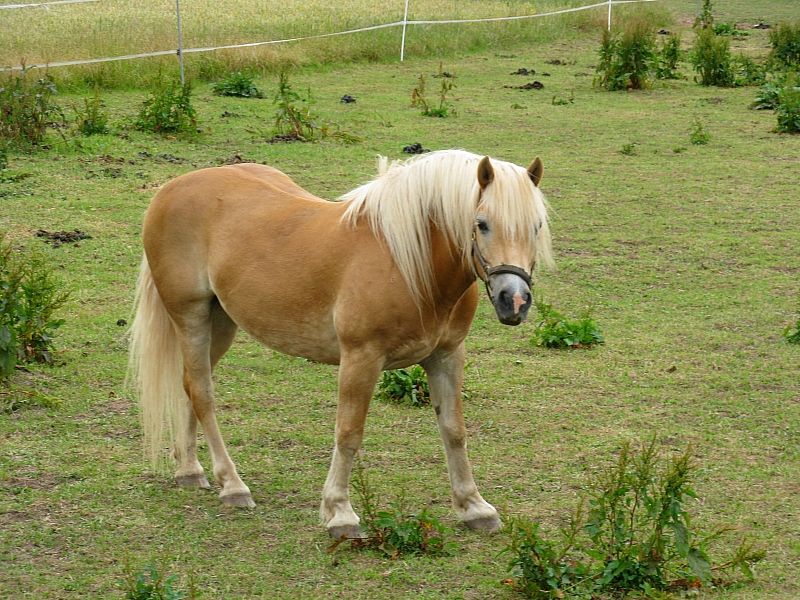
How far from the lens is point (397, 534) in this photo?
366cm

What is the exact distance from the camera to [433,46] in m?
16.7

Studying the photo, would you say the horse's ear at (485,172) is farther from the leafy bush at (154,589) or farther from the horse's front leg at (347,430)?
the leafy bush at (154,589)

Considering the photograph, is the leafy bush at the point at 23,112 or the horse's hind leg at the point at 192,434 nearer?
the horse's hind leg at the point at 192,434

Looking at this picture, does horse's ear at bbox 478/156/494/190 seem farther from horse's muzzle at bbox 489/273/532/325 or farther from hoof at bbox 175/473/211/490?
hoof at bbox 175/473/211/490

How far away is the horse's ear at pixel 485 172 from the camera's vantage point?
Result: 3.30 m

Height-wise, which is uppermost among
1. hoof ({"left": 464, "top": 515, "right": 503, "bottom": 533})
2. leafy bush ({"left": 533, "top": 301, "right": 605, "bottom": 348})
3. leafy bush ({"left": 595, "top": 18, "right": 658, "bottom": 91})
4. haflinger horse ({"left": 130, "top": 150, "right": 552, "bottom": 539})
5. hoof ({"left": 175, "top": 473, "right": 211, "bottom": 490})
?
leafy bush ({"left": 595, "top": 18, "right": 658, "bottom": 91})

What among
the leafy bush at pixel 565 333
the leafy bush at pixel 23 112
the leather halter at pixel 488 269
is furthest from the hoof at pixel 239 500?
the leafy bush at pixel 23 112

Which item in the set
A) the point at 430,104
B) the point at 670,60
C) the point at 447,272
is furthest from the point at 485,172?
the point at 670,60

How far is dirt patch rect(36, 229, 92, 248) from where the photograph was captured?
745 centimetres

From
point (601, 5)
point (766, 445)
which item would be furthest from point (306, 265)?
point (601, 5)

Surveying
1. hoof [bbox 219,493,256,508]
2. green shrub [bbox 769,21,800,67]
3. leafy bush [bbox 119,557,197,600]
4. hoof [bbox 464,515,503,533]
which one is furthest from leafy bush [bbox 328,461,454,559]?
green shrub [bbox 769,21,800,67]

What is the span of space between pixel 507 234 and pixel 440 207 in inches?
14.4

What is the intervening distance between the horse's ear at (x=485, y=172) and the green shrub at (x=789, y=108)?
9.35m

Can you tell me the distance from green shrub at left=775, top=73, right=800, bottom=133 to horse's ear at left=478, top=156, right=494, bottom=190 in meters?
9.35
